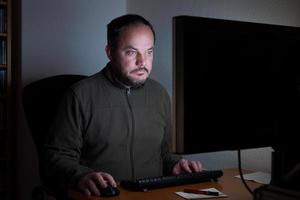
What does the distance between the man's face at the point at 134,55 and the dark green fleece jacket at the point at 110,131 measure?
3.1 inches

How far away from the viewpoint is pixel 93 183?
3.99 feet

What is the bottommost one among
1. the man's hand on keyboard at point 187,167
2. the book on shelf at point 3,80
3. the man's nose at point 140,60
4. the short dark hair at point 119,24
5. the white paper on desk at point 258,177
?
the white paper on desk at point 258,177

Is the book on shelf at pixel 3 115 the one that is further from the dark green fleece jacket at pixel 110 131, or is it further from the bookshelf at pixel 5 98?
the dark green fleece jacket at pixel 110 131

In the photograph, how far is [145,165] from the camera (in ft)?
5.58

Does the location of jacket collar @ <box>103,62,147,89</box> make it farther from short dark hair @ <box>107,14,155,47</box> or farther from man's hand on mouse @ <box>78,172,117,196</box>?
man's hand on mouse @ <box>78,172,117,196</box>

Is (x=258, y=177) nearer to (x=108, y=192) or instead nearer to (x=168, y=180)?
(x=168, y=180)

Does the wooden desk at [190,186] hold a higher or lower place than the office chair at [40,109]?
lower

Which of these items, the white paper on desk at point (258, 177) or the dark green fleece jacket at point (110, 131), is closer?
the white paper on desk at point (258, 177)

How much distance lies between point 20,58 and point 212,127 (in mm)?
2177

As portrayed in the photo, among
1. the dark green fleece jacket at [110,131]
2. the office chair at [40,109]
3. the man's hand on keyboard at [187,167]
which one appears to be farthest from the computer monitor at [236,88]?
the office chair at [40,109]

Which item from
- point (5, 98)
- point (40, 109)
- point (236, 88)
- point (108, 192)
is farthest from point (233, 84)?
point (5, 98)

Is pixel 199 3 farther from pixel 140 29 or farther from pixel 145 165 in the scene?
pixel 145 165

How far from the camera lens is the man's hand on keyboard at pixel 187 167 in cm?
150

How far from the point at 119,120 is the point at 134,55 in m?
0.26
